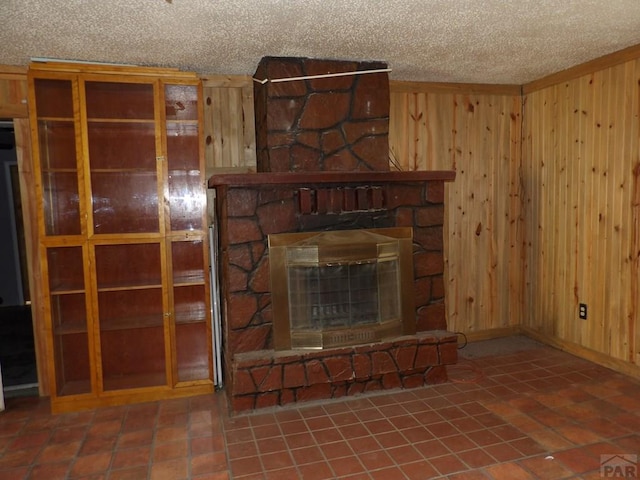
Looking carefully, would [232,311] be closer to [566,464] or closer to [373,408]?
[373,408]

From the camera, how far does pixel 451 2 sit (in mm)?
2139

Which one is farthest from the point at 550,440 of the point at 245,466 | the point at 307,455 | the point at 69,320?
the point at 69,320

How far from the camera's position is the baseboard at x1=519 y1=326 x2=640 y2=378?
308cm

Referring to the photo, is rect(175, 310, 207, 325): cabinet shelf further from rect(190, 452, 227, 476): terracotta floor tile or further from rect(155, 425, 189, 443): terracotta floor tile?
rect(190, 452, 227, 476): terracotta floor tile

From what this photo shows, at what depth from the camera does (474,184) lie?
3.83 meters

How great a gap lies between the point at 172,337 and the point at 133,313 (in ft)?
1.44

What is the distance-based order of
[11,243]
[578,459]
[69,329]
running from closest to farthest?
[578,459]
[69,329]
[11,243]

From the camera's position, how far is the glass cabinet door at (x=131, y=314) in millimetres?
3119

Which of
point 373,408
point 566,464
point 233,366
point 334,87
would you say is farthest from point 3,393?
point 566,464

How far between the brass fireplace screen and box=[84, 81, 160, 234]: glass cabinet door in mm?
1034

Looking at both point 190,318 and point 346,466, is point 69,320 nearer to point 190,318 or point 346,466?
point 190,318

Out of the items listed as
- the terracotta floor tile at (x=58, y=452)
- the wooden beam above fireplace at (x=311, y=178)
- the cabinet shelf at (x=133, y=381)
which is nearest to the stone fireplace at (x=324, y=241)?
the wooden beam above fireplace at (x=311, y=178)

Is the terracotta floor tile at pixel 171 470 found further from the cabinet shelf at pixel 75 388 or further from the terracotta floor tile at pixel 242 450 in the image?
the cabinet shelf at pixel 75 388

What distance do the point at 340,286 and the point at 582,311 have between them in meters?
1.97
